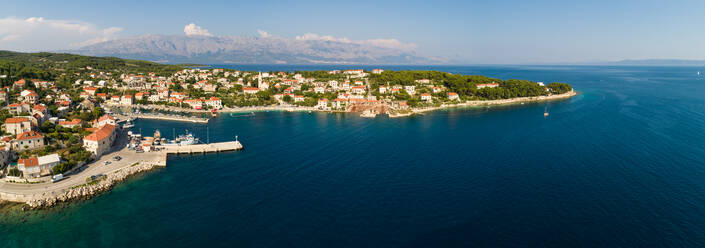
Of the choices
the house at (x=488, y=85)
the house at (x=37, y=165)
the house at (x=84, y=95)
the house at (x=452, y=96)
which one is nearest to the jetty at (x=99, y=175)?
the house at (x=37, y=165)

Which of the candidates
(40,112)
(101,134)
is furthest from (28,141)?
(40,112)

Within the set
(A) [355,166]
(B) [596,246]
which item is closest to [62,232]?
(A) [355,166]

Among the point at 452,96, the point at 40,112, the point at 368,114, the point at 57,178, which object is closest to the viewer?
the point at 57,178

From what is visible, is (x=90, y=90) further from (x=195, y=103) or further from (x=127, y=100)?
(x=195, y=103)

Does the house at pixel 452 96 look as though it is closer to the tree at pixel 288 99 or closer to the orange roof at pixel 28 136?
the tree at pixel 288 99

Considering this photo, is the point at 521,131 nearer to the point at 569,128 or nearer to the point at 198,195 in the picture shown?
the point at 569,128

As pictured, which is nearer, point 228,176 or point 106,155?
point 228,176

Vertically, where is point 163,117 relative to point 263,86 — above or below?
below

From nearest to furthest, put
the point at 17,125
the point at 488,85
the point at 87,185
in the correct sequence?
1. the point at 87,185
2. the point at 17,125
3. the point at 488,85

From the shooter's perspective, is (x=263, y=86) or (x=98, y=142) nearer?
(x=98, y=142)
